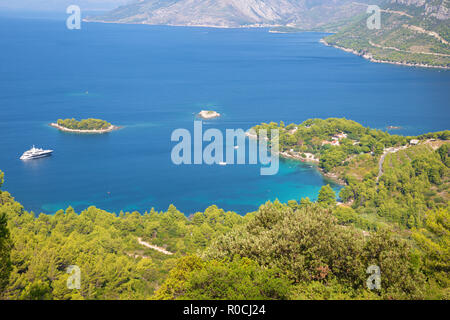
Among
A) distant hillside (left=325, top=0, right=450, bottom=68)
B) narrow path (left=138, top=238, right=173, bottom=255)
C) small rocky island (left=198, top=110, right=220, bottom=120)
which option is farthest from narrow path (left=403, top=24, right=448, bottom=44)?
narrow path (left=138, top=238, right=173, bottom=255)

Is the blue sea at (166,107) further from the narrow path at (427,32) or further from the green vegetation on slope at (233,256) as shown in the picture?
the narrow path at (427,32)

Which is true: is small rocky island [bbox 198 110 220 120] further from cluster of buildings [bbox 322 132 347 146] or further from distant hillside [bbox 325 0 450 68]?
distant hillside [bbox 325 0 450 68]

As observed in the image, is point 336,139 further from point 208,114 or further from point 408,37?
point 408,37

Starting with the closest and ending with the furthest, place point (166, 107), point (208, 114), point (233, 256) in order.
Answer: point (233, 256) → point (208, 114) → point (166, 107)

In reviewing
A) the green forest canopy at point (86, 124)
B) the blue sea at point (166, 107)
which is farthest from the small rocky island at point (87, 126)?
the blue sea at point (166, 107)

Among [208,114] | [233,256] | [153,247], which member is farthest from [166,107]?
[233,256]
